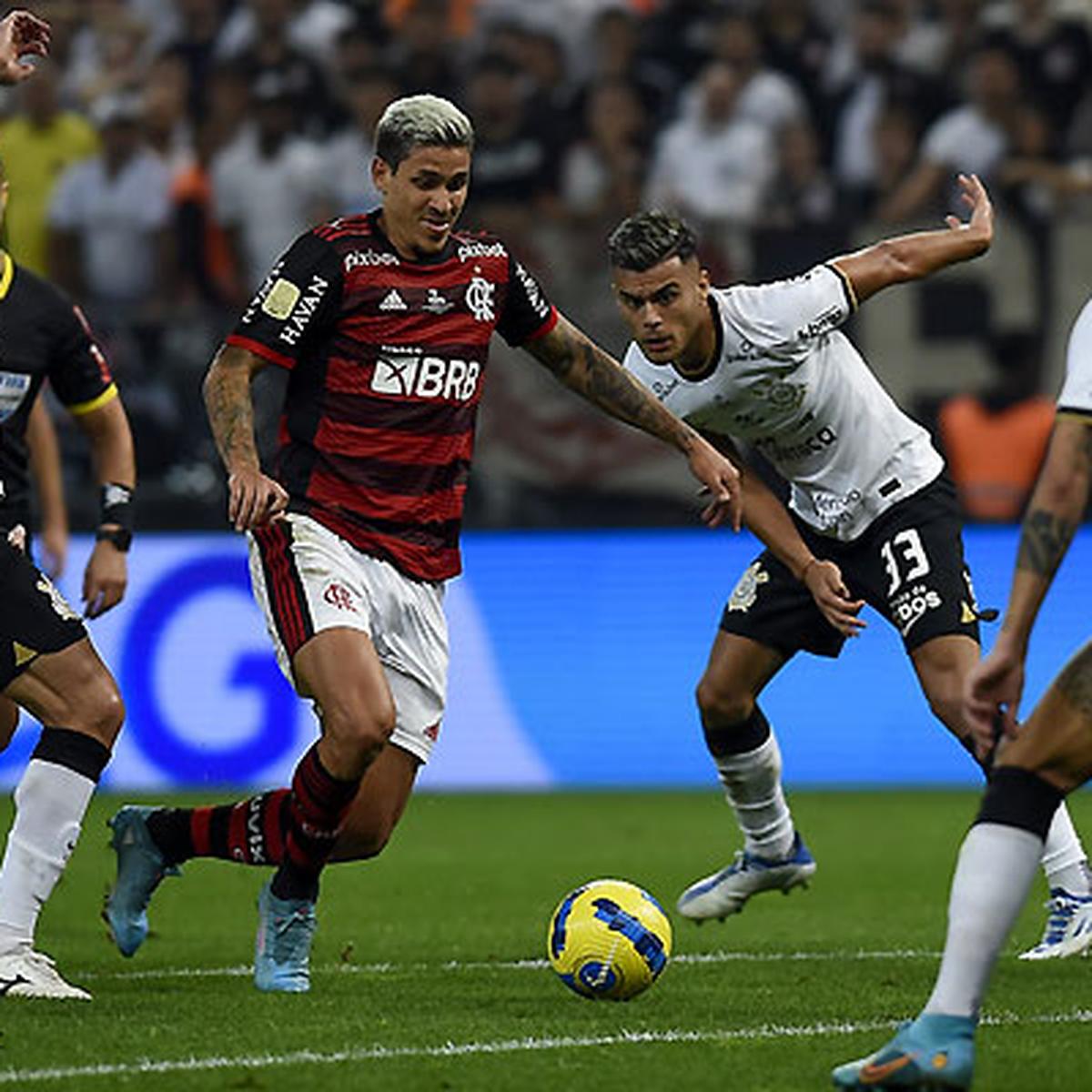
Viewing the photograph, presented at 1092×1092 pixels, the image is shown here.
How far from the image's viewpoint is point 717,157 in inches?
640

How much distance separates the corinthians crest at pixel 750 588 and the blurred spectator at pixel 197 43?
9.45 metres

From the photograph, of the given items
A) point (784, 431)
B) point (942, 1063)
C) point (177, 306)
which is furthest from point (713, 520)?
point (177, 306)

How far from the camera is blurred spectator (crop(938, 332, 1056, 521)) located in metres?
14.6

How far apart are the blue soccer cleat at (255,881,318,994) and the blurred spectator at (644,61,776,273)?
9.09 metres

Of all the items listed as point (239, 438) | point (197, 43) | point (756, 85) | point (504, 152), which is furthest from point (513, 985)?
point (197, 43)

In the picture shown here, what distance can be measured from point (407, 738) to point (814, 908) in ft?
8.86

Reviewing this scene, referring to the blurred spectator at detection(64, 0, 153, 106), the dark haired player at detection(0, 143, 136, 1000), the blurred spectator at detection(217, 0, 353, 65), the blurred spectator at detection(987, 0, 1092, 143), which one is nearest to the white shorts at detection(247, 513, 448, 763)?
the dark haired player at detection(0, 143, 136, 1000)

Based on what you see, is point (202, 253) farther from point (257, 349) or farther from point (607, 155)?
point (257, 349)

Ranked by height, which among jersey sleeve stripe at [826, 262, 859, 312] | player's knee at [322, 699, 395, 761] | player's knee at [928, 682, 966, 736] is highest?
jersey sleeve stripe at [826, 262, 859, 312]

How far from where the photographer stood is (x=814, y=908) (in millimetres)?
9906

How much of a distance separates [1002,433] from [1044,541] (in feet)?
30.8

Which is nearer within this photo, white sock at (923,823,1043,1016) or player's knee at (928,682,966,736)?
white sock at (923,823,1043,1016)

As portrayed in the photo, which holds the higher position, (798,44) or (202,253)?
(798,44)

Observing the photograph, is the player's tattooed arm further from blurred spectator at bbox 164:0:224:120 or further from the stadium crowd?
blurred spectator at bbox 164:0:224:120
